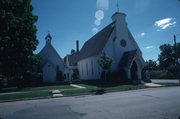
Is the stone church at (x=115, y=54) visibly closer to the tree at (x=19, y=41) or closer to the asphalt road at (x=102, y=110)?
the tree at (x=19, y=41)

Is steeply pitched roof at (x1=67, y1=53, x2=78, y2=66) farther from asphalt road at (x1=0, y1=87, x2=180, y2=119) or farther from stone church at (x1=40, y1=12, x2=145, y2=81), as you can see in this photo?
asphalt road at (x1=0, y1=87, x2=180, y2=119)

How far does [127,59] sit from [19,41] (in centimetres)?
1921

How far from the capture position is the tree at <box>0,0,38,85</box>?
16.5 meters

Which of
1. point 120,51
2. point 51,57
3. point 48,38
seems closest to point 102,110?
point 120,51

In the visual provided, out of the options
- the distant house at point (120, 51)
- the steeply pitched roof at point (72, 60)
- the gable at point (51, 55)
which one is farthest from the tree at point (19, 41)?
the steeply pitched roof at point (72, 60)

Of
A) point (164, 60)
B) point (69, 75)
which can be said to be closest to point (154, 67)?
point (164, 60)

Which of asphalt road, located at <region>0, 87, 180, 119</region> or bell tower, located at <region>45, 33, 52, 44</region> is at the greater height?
bell tower, located at <region>45, 33, 52, 44</region>

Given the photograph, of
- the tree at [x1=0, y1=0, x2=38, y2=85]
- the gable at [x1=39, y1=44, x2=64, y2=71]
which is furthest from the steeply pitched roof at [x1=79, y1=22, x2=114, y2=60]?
the tree at [x1=0, y1=0, x2=38, y2=85]

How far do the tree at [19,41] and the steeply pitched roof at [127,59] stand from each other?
1656 cm

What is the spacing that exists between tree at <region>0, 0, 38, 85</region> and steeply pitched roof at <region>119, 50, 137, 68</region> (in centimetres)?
1656

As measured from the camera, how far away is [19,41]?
18391 mm

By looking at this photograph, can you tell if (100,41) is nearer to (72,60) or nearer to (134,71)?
(134,71)

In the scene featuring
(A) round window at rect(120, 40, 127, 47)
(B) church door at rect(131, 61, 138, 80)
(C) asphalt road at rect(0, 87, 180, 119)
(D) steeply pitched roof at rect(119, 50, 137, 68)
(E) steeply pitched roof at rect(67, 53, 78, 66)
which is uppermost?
(A) round window at rect(120, 40, 127, 47)

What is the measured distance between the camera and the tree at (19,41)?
1648cm
